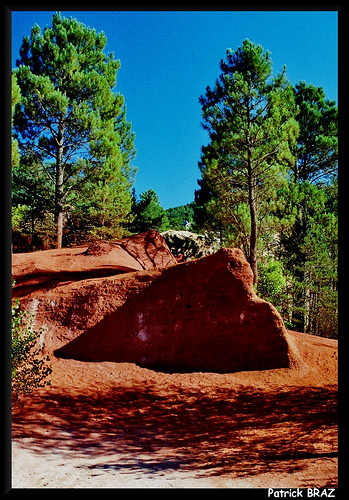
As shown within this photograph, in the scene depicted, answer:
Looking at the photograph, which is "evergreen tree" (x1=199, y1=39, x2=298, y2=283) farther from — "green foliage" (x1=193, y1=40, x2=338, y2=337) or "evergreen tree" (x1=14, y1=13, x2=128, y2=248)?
"evergreen tree" (x1=14, y1=13, x2=128, y2=248)

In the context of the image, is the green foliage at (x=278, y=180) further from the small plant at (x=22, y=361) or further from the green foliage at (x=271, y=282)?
the small plant at (x=22, y=361)

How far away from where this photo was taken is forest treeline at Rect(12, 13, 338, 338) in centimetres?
1203

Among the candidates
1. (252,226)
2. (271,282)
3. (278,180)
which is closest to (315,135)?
(278,180)

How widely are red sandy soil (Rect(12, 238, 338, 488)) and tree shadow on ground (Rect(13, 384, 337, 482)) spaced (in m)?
0.01

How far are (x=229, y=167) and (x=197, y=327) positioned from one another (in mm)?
8523

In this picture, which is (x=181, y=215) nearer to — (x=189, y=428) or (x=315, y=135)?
(x=315, y=135)

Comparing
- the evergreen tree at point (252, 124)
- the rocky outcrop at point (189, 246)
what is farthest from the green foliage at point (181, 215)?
the evergreen tree at point (252, 124)

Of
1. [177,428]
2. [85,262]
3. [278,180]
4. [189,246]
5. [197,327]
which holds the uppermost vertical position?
[278,180]

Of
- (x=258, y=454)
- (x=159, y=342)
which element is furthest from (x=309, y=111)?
(x=258, y=454)

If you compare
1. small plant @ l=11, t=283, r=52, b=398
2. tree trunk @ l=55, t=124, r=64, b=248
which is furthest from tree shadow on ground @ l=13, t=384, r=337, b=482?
tree trunk @ l=55, t=124, r=64, b=248

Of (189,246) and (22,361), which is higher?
(189,246)

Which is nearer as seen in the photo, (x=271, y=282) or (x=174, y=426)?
(x=174, y=426)

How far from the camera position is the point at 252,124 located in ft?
39.6

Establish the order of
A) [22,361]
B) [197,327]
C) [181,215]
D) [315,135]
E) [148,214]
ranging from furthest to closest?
[181,215] → [148,214] → [315,135] → [197,327] → [22,361]
